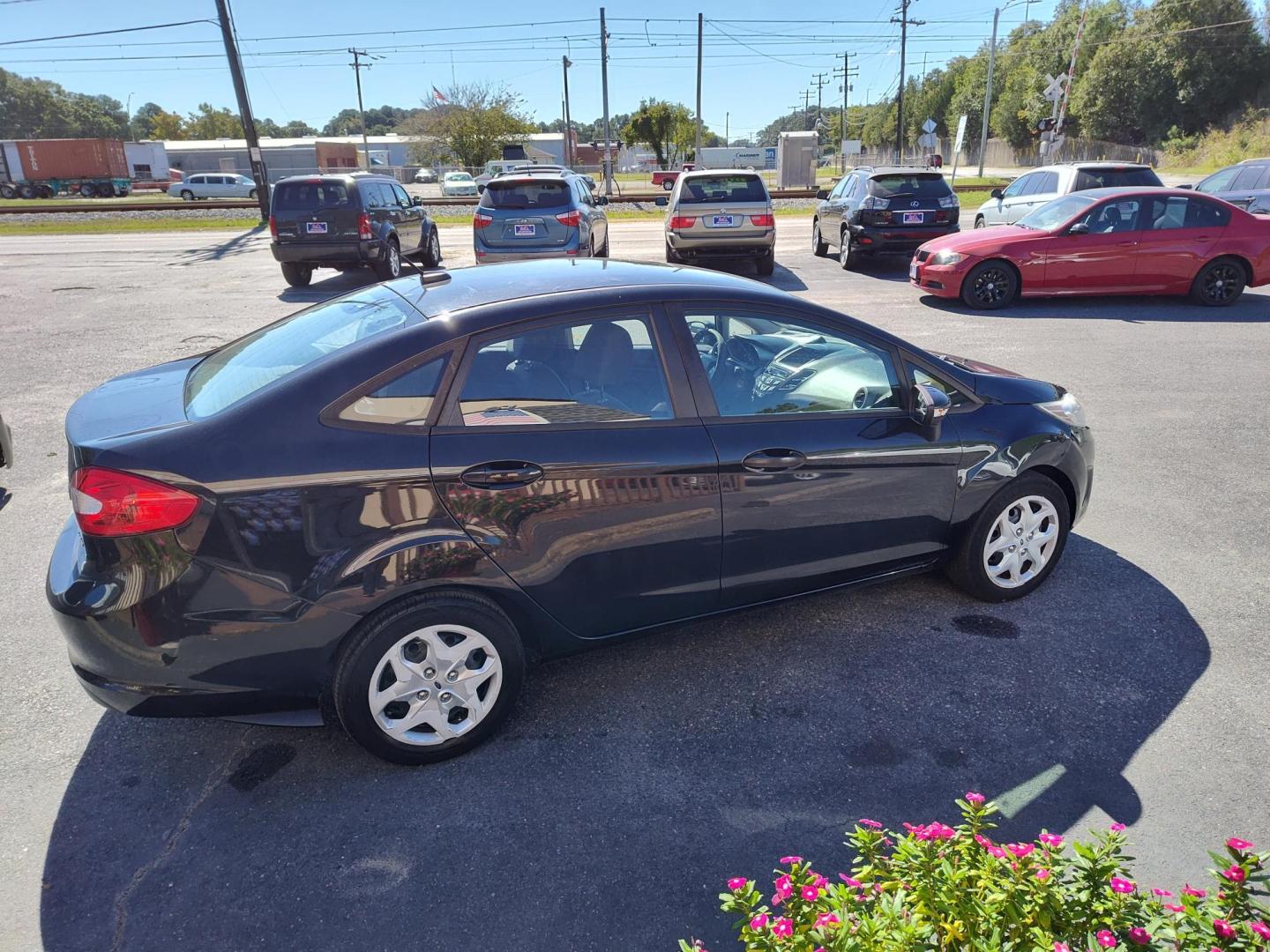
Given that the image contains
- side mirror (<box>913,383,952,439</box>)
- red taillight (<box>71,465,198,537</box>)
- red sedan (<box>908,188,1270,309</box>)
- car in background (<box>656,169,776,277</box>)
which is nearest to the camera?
red taillight (<box>71,465,198,537</box>)

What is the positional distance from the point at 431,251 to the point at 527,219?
4471mm

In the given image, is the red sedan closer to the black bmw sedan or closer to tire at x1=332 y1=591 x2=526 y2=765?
the black bmw sedan

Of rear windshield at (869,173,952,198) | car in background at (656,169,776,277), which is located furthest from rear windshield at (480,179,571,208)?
rear windshield at (869,173,952,198)

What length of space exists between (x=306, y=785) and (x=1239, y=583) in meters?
4.32

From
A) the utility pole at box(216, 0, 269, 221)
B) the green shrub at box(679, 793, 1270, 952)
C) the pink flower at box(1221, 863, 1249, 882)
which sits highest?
the utility pole at box(216, 0, 269, 221)

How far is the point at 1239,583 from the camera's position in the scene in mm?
4105

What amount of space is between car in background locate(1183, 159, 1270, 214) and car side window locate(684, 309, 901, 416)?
14.4 metres

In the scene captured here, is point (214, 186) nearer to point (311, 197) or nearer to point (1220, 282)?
point (311, 197)

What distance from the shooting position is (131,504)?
255 centimetres

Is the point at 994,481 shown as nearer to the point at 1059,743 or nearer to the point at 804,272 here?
the point at 1059,743

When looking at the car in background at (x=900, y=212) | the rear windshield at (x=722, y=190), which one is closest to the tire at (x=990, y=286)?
the car in background at (x=900, y=212)

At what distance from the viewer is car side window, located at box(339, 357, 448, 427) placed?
9.05 ft

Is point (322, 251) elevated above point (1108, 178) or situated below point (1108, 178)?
below

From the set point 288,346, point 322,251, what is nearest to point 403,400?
point 288,346
